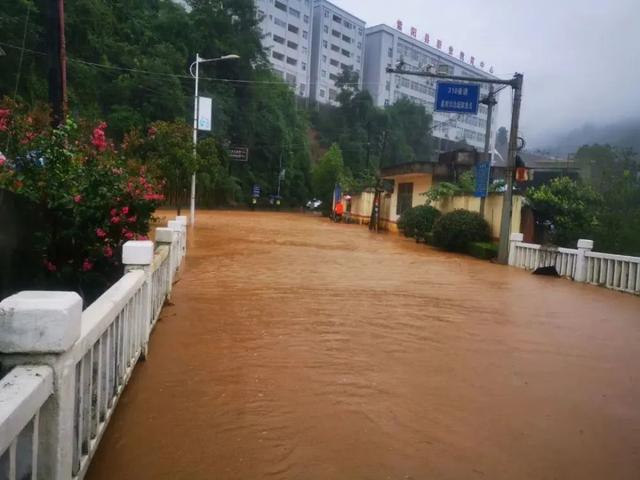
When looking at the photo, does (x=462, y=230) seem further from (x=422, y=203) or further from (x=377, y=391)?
(x=377, y=391)

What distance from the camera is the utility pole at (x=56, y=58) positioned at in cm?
729

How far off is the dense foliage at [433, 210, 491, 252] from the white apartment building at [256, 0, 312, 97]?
160 ft

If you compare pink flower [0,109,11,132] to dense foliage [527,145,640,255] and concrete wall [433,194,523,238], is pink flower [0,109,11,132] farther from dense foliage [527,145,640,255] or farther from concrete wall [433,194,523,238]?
concrete wall [433,194,523,238]

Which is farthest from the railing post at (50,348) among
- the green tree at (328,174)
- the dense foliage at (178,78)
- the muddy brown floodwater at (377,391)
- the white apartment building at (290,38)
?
Answer: the white apartment building at (290,38)

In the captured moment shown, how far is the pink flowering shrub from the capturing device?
5059mm

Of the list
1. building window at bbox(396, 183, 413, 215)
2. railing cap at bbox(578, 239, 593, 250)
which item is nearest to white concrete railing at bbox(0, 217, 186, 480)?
railing cap at bbox(578, 239, 593, 250)

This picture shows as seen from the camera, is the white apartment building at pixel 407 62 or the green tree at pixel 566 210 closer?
the green tree at pixel 566 210

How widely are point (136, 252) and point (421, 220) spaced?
17028 millimetres

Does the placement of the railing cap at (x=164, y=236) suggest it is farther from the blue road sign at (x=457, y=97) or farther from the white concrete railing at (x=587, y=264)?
the blue road sign at (x=457, y=97)

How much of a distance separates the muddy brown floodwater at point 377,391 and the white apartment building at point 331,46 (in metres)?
64.4

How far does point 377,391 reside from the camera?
13.3 ft

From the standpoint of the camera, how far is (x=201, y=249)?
45.3 ft

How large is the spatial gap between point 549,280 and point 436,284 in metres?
3.11

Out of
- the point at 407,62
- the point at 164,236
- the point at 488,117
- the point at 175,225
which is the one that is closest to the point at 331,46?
the point at 407,62
